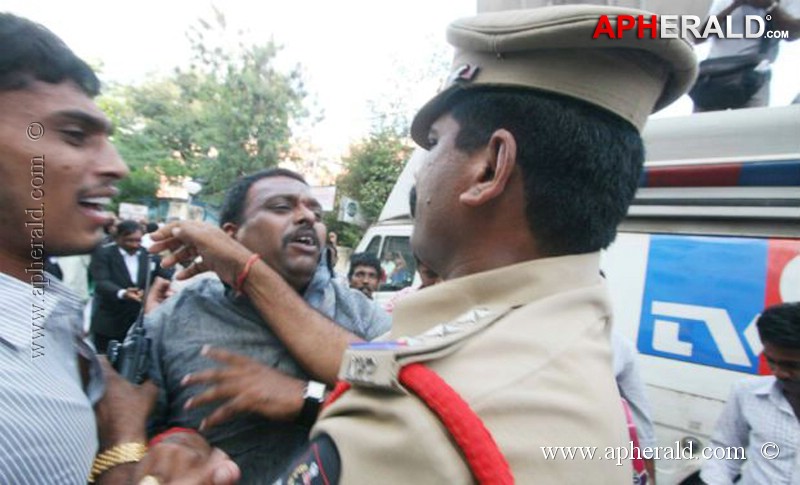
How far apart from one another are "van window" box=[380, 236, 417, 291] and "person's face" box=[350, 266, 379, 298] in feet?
1.50

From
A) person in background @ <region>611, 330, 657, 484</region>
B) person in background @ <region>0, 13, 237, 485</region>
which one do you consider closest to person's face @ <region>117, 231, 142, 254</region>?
person in background @ <region>0, 13, 237, 485</region>

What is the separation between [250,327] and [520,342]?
3.49ft

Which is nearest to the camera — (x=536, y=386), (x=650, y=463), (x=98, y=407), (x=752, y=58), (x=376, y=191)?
(x=536, y=386)

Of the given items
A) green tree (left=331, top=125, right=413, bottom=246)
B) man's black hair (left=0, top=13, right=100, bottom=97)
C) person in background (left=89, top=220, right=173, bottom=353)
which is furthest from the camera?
green tree (left=331, top=125, right=413, bottom=246)

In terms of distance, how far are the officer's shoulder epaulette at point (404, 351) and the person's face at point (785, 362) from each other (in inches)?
75.5

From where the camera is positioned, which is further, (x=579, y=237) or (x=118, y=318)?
(x=118, y=318)

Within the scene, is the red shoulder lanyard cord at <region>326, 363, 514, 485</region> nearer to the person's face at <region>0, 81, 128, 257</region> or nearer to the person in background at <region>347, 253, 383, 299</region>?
the person's face at <region>0, 81, 128, 257</region>

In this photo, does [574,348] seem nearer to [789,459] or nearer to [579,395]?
[579,395]

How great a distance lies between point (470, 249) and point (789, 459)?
2.13 meters

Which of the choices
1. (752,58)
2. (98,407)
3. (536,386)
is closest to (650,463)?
(536,386)

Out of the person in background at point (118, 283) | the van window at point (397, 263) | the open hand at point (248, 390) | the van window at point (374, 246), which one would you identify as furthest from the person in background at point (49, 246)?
the van window at point (374, 246)

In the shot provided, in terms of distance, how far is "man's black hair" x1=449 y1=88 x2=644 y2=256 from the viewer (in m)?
0.89

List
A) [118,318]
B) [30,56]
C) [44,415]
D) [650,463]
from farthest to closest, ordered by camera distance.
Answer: [118,318]
[650,463]
[30,56]
[44,415]

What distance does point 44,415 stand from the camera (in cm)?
90
